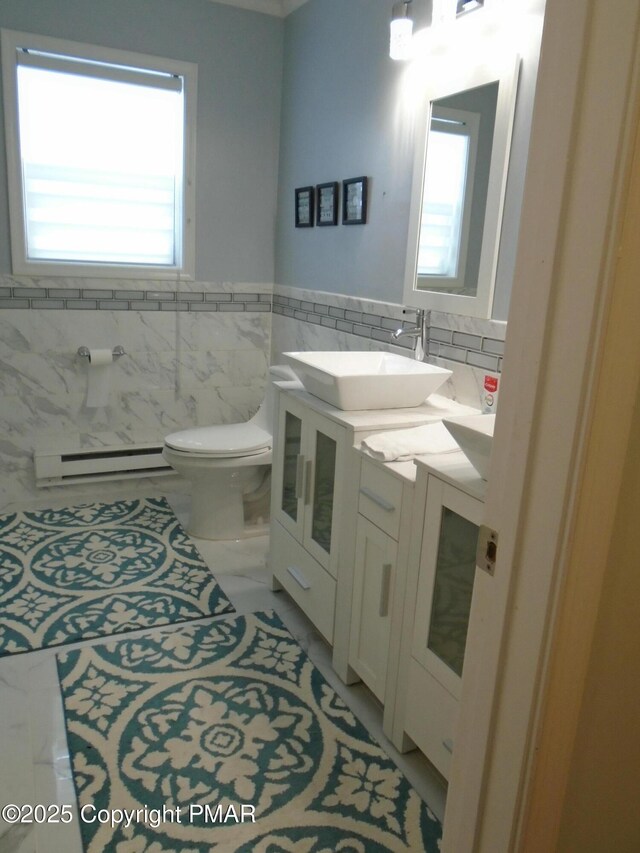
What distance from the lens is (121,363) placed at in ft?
11.1

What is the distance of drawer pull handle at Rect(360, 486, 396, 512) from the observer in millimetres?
1750

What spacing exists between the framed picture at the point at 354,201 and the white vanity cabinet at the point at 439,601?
1.50 meters

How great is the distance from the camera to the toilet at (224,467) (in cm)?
285

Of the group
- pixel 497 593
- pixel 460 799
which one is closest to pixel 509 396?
pixel 497 593

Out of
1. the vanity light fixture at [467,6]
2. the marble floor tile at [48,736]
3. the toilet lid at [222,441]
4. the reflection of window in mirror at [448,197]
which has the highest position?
the vanity light fixture at [467,6]

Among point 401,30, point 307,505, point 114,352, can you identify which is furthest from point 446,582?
point 114,352

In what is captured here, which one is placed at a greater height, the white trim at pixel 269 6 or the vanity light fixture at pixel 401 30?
the white trim at pixel 269 6

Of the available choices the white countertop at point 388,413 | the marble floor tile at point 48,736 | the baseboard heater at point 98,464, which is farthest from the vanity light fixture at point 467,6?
the baseboard heater at point 98,464

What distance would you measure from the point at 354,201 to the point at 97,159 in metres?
1.32

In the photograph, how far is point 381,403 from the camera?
2.09 meters

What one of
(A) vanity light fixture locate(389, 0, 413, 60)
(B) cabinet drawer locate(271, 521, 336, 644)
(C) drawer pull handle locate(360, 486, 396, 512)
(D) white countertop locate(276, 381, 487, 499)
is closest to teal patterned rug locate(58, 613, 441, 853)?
(B) cabinet drawer locate(271, 521, 336, 644)

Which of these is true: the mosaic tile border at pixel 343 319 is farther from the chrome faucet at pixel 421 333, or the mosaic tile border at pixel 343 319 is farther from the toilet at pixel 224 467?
the toilet at pixel 224 467

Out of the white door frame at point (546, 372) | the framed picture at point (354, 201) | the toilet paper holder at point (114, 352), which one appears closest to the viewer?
the white door frame at point (546, 372)

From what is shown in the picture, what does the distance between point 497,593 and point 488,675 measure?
0.12m
